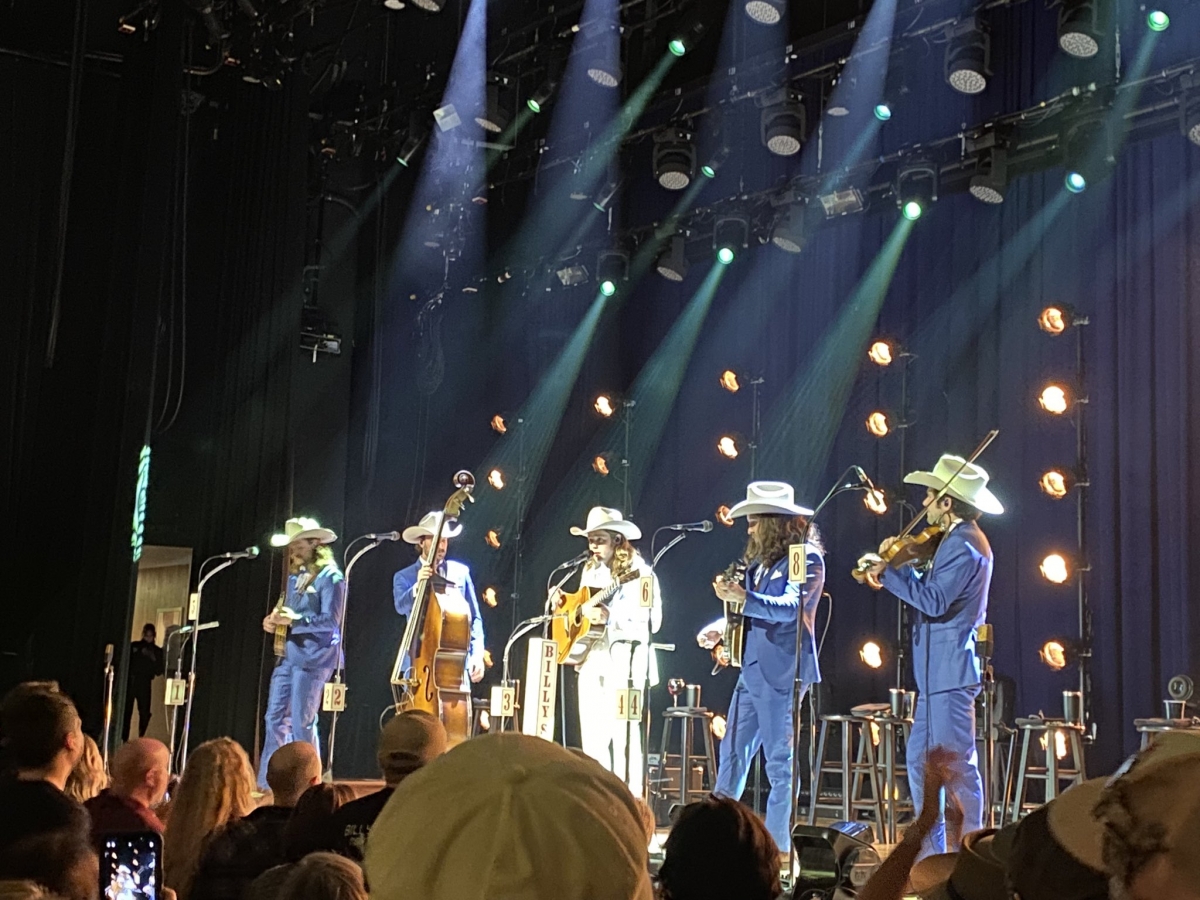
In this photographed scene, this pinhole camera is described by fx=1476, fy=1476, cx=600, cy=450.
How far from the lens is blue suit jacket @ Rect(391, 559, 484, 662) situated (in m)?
9.02

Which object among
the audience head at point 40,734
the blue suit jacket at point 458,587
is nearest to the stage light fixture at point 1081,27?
the blue suit jacket at point 458,587

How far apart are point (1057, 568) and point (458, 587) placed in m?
3.58

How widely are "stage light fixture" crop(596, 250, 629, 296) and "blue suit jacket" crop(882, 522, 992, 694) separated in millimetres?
4909

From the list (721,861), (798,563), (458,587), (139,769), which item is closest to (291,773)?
(139,769)

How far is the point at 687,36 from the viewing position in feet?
29.5

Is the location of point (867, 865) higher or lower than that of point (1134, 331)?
lower

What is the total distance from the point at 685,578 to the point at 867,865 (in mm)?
5766

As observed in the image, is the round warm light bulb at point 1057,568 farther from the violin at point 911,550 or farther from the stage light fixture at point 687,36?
the stage light fixture at point 687,36

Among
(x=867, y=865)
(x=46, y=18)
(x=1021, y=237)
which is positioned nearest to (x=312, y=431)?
(x=46, y=18)

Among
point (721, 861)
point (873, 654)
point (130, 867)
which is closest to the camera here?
point (721, 861)

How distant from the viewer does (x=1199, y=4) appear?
827cm

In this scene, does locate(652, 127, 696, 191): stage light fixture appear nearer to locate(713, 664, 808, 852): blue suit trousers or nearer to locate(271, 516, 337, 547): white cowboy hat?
locate(271, 516, 337, 547): white cowboy hat

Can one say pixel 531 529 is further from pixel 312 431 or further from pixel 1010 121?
pixel 1010 121

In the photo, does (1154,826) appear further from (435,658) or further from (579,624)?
(435,658)
